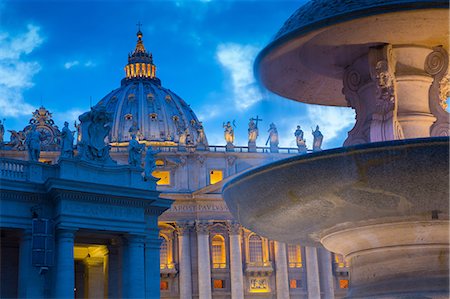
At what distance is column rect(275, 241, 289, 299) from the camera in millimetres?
71125

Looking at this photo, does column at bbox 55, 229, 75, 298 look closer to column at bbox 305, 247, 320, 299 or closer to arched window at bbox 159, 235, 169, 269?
arched window at bbox 159, 235, 169, 269

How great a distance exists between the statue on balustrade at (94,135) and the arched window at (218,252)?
1730 inches

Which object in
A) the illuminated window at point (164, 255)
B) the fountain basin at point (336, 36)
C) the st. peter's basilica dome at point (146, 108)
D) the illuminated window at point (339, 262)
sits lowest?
the fountain basin at point (336, 36)

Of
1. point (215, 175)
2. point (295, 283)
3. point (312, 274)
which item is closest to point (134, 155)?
point (215, 175)

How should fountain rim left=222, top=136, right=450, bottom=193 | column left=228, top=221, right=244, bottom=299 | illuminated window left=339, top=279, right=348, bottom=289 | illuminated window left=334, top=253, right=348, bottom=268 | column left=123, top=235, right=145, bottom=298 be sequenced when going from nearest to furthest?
fountain rim left=222, top=136, right=450, bottom=193, column left=123, top=235, right=145, bottom=298, column left=228, top=221, right=244, bottom=299, illuminated window left=339, top=279, right=348, bottom=289, illuminated window left=334, top=253, right=348, bottom=268

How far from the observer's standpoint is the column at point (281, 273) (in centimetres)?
7112

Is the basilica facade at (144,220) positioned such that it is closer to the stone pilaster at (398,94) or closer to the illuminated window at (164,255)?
the illuminated window at (164,255)

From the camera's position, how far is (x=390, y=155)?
9562 mm

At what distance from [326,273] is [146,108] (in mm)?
50145

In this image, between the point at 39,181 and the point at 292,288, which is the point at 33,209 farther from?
the point at 292,288

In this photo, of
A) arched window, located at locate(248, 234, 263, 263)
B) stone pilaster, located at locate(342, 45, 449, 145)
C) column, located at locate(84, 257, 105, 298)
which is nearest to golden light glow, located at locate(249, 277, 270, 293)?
arched window, located at locate(248, 234, 263, 263)

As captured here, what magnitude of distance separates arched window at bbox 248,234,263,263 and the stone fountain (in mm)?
61001

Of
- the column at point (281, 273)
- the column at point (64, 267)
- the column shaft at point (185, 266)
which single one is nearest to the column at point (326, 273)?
the column at point (281, 273)

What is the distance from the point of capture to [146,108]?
114 metres
